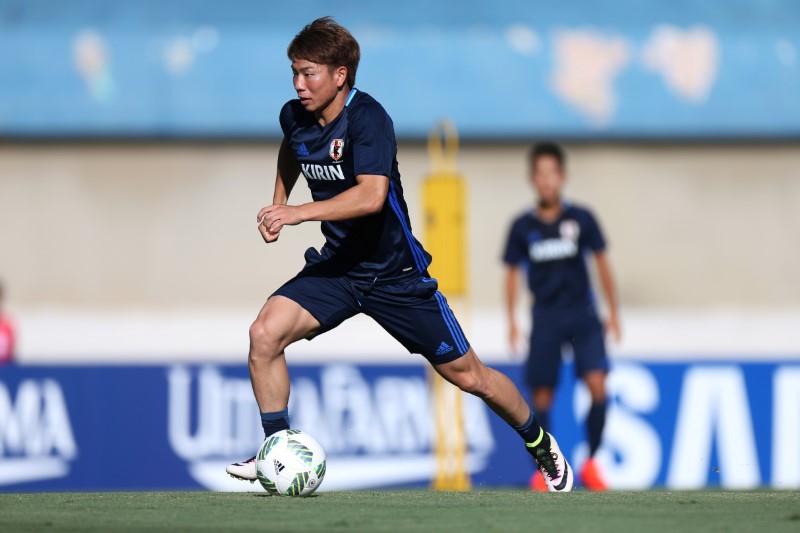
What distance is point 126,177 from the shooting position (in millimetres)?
15297

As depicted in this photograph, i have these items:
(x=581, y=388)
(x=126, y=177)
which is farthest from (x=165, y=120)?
(x=581, y=388)

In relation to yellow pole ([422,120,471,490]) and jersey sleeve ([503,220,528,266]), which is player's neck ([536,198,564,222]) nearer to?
jersey sleeve ([503,220,528,266])

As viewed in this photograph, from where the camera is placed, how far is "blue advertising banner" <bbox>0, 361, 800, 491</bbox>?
1077cm

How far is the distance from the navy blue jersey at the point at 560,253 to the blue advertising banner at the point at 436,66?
5.29 metres

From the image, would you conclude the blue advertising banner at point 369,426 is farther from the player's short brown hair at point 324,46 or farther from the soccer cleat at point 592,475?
the player's short brown hair at point 324,46

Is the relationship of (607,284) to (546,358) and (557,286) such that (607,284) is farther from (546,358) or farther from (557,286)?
(546,358)

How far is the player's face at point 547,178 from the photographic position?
980 centimetres

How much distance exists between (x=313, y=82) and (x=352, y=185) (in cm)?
48

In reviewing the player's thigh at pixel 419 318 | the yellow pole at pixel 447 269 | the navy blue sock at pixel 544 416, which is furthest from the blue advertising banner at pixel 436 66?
the player's thigh at pixel 419 318

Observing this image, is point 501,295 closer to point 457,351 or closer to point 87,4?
point 87,4

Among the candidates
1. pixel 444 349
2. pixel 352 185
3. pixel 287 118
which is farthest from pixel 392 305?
pixel 287 118

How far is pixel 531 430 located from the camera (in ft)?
22.2

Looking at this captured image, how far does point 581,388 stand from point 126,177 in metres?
6.39

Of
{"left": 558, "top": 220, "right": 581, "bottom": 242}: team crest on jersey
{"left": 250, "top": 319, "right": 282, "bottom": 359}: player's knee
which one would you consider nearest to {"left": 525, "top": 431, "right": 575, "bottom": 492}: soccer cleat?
{"left": 250, "top": 319, "right": 282, "bottom": 359}: player's knee
